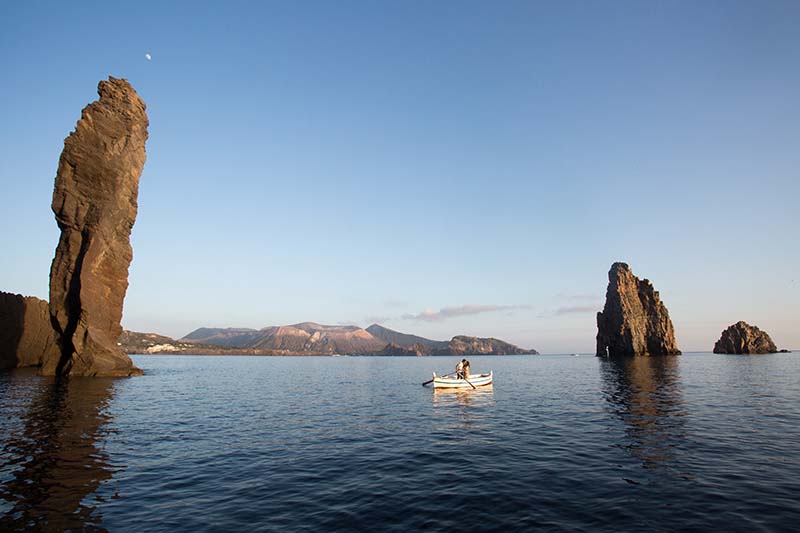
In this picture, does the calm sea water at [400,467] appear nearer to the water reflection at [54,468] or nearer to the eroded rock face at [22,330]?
the water reflection at [54,468]

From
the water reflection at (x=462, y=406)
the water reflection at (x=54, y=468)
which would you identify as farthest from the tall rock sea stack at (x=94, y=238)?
the water reflection at (x=462, y=406)

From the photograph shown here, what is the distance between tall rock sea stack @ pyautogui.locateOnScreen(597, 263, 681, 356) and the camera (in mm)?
146000

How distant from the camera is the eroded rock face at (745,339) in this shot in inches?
6954

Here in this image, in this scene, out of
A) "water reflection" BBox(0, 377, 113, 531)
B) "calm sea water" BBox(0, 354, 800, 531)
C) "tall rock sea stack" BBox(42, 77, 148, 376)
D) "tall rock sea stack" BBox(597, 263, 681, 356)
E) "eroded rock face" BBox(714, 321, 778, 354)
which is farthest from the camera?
"eroded rock face" BBox(714, 321, 778, 354)

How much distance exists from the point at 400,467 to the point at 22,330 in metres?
89.4

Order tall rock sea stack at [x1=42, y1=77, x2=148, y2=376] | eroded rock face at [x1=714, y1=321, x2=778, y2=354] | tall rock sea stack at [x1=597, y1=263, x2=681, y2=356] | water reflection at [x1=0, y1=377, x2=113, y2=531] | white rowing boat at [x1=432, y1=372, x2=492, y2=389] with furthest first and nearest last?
eroded rock face at [x1=714, y1=321, x2=778, y2=354]
tall rock sea stack at [x1=597, y1=263, x2=681, y2=356]
tall rock sea stack at [x1=42, y1=77, x2=148, y2=376]
white rowing boat at [x1=432, y1=372, x2=492, y2=389]
water reflection at [x1=0, y1=377, x2=113, y2=531]

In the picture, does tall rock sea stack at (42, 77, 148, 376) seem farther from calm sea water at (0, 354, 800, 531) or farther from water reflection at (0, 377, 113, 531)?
water reflection at (0, 377, 113, 531)

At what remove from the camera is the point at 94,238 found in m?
61.3

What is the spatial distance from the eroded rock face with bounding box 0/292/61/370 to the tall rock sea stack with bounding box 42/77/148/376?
819 cm

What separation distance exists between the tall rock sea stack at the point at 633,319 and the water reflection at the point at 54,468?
157 m

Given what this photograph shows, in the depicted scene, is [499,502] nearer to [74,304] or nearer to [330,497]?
[330,497]

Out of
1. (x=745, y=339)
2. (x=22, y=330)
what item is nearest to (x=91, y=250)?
(x=22, y=330)

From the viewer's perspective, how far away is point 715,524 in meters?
11.7

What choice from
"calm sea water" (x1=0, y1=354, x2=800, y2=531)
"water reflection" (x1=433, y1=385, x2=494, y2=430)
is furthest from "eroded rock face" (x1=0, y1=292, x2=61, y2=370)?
"water reflection" (x1=433, y1=385, x2=494, y2=430)
